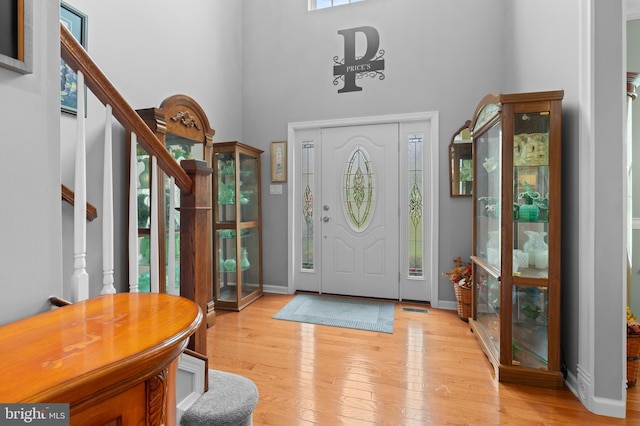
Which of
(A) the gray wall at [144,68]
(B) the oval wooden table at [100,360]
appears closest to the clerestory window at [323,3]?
(A) the gray wall at [144,68]

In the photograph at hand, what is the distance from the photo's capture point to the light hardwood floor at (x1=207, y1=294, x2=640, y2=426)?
1.66 m

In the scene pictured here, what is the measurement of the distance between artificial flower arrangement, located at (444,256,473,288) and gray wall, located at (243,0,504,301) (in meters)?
0.12

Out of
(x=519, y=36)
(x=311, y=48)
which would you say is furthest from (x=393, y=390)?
(x=311, y=48)

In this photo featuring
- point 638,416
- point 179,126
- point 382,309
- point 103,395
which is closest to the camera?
point 103,395

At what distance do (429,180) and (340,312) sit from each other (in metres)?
1.69

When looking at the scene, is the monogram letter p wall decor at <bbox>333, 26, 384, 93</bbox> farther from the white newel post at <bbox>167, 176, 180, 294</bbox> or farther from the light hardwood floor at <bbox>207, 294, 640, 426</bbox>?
the white newel post at <bbox>167, 176, 180, 294</bbox>

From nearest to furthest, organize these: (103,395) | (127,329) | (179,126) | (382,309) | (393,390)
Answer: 1. (103,395)
2. (127,329)
3. (393,390)
4. (179,126)
5. (382,309)

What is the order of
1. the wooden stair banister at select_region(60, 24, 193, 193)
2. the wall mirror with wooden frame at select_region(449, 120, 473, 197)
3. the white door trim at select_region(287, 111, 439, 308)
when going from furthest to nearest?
the white door trim at select_region(287, 111, 439, 308)
the wall mirror with wooden frame at select_region(449, 120, 473, 197)
the wooden stair banister at select_region(60, 24, 193, 193)

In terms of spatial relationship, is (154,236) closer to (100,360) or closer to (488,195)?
(100,360)

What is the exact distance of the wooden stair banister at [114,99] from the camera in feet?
3.13

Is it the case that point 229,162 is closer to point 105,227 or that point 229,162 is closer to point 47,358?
point 105,227

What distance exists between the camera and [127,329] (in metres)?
0.62

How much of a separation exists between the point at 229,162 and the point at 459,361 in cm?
276

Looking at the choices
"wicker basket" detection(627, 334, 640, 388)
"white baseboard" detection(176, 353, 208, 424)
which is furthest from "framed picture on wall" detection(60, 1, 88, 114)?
"wicker basket" detection(627, 334, 640, 388)
